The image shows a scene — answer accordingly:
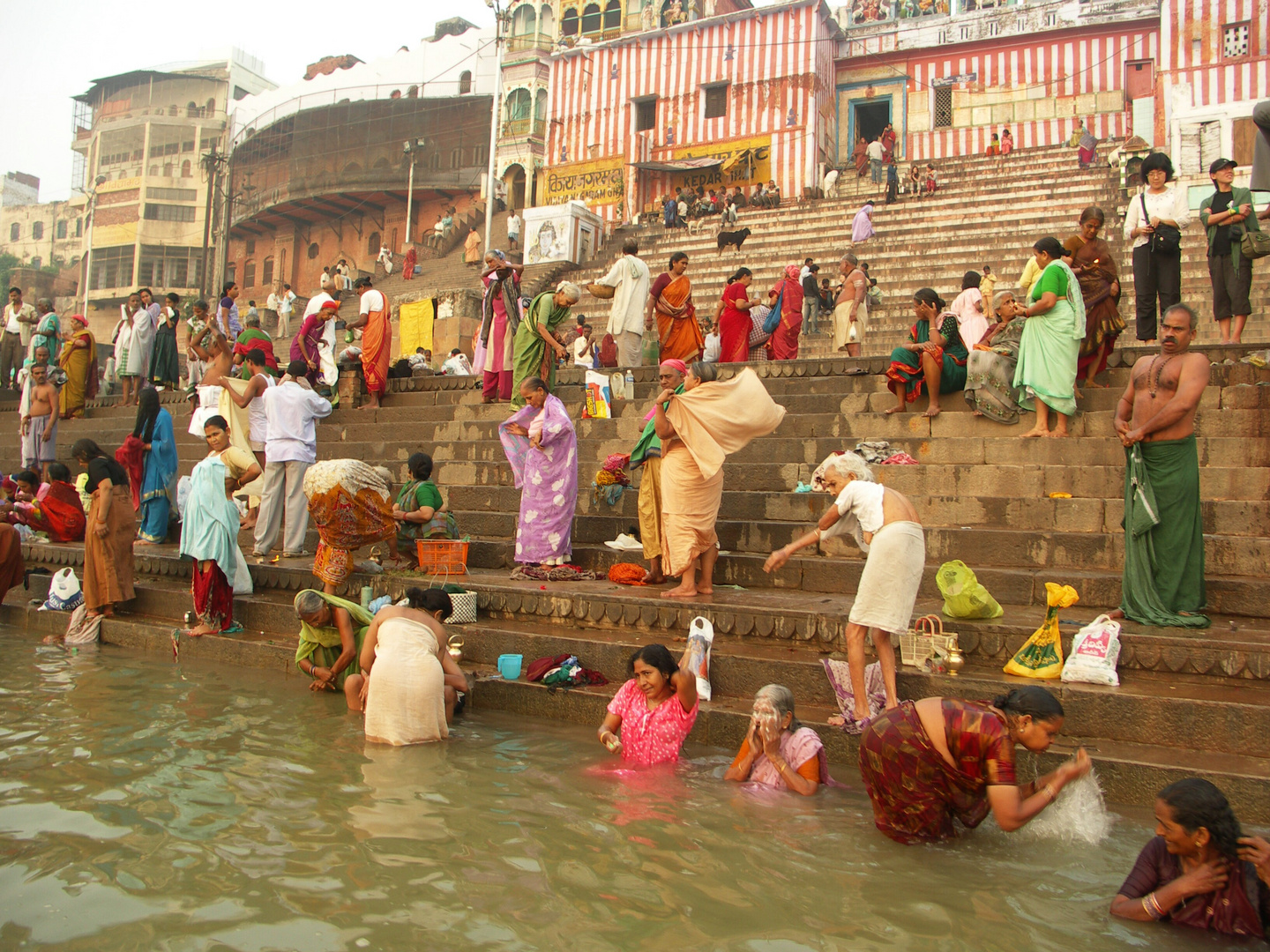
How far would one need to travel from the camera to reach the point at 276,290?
3284 cm

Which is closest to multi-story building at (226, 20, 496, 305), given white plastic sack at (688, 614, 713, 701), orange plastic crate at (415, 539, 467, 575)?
orange plastic crate at (415, 539, 467, 575)

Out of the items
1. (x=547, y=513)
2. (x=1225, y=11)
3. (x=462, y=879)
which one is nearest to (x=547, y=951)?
(x=462, y=879)

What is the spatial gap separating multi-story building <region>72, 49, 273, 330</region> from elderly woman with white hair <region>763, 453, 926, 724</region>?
42.9 metres

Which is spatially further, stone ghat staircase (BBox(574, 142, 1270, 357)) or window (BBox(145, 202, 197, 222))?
window (BBox(145, 202, 197, 222))

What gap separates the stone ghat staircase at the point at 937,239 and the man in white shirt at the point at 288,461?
6.74 m

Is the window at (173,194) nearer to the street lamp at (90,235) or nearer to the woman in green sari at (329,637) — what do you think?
the street lamp at (90,235)

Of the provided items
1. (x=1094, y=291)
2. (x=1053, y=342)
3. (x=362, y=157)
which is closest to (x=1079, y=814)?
(x=1053, y=342)

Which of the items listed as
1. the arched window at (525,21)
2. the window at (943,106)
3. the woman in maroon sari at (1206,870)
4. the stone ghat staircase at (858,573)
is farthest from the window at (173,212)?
the woman in maroon sari at (1206,870)

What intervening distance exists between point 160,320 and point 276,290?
2099 centimetres

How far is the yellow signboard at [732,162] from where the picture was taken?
2417 cm

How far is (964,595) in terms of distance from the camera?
4.86 m

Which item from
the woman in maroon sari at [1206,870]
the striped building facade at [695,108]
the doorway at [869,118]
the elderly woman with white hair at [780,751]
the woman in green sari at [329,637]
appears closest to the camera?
the woman in maroon sari at [1206,870]

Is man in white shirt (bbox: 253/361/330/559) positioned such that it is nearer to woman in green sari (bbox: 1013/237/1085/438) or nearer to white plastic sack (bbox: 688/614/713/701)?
white plastic sack (bbox: 688/614/713/701)

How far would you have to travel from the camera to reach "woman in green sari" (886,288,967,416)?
7348 millimetres
